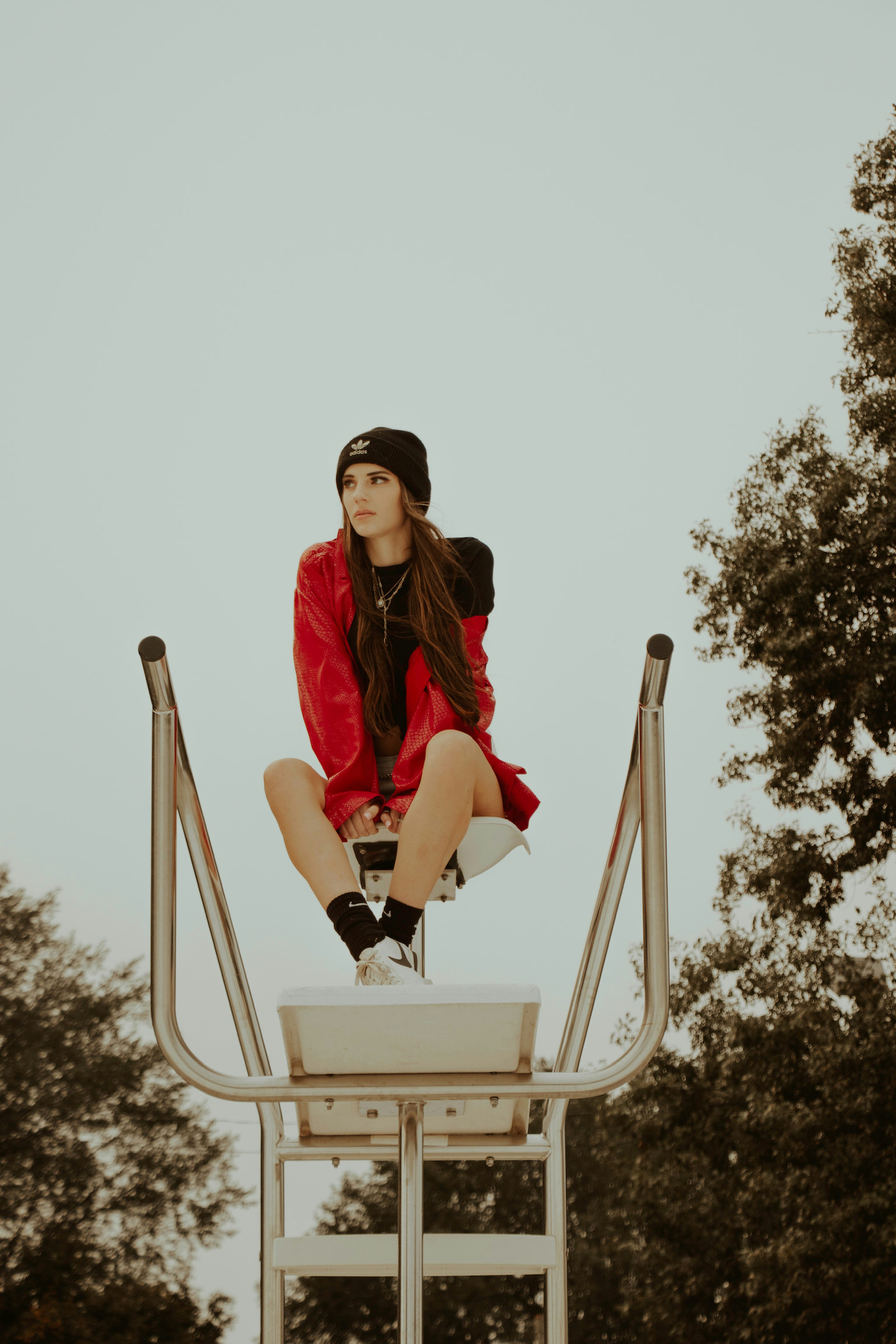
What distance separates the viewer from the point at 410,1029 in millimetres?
1015

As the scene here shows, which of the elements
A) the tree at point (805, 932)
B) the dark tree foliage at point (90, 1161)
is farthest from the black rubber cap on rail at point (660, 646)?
the dark tree foliage at point (90, 1161)

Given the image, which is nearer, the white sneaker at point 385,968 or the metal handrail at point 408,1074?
the metal handrail at point 408,1074

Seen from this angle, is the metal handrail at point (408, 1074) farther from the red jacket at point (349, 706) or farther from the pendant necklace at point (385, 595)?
the pendant necklace at point (385, 595)

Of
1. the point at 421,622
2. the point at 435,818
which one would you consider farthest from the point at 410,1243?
the point at 421,622

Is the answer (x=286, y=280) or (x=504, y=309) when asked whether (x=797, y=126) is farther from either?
(x=286, y=280)

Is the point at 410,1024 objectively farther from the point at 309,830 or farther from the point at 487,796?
the point at 487,796

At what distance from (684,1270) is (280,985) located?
11.1m

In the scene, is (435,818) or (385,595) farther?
(385,595)

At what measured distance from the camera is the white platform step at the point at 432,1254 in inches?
55.0

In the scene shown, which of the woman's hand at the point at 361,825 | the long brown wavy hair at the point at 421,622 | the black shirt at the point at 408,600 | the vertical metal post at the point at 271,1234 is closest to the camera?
the vertical metal post at the point at 271,1234

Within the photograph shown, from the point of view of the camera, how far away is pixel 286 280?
17844 millimetres

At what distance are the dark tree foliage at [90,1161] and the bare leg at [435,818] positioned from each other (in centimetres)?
1130

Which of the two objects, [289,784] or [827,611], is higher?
[827,611]

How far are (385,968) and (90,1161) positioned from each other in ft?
43.1
